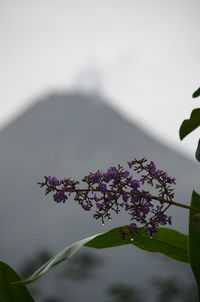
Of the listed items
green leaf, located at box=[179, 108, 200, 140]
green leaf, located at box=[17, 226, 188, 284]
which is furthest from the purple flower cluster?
green leaf, located at box=[17, 226, 188, 284]

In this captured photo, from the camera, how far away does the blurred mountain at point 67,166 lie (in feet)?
92.1

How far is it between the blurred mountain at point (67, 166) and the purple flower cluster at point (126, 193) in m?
25.0

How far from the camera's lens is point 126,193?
694 mm

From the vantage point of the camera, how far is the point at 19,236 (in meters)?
28.1

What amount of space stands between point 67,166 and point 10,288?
1297 inches

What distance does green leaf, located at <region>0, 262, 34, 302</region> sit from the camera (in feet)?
3.00

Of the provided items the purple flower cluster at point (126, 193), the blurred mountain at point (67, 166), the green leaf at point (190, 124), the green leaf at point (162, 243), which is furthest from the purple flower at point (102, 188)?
the blurred mountain at point (67, 166)

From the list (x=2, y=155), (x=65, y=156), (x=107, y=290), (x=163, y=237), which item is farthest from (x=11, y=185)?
(x=163, y=237)

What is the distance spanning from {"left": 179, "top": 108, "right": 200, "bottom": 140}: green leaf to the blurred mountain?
2487 centimetres

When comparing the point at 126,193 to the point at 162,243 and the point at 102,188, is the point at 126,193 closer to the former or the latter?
the point at 102,188

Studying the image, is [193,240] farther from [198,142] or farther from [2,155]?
[2,155]

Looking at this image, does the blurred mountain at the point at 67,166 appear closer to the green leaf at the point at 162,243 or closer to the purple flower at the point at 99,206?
the green leaf at the point at 162,243

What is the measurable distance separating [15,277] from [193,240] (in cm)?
38

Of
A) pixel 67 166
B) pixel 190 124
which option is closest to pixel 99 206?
pixel 190 124
